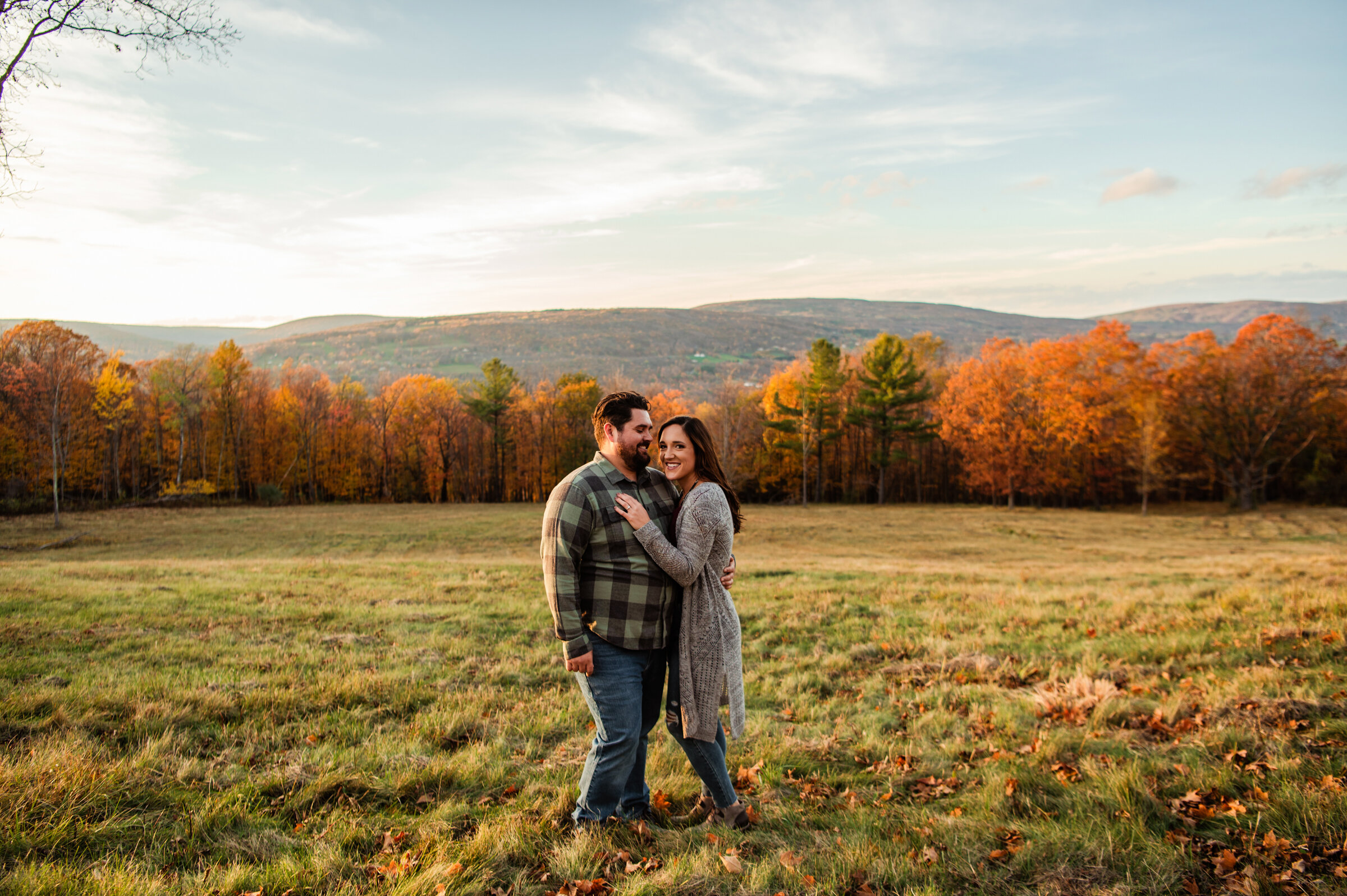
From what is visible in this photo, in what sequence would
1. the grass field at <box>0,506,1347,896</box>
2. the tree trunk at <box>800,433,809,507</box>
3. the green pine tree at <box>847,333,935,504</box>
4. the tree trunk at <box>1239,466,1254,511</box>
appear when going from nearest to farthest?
1. the grass field at <box>0,506,1347,896</box>
2. the tree trunk at <box>1239,466,1254,511</box>
3. the tree trunk at <box>800,433,809,507</box>
4. the green pine tree at <box>847,333,935,504</box>

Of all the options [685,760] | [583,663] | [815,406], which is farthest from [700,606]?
[815,406]

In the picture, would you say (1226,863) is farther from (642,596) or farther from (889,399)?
(889,399)


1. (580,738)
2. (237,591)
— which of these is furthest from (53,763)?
(237,591)

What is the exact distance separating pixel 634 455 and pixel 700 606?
3.22 ft

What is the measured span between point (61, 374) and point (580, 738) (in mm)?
44483

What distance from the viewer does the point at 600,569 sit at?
384cm

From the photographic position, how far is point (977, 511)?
156 feet


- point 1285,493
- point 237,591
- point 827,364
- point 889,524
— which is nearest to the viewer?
point 237,591

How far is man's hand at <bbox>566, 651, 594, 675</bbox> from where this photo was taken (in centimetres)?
373

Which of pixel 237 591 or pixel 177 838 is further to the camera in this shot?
pixel 237 591

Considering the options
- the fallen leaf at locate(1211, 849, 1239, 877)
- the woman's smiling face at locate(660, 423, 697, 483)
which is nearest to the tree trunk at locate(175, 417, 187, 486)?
the woman's smiling face at locate(660, 423, 697, 483)

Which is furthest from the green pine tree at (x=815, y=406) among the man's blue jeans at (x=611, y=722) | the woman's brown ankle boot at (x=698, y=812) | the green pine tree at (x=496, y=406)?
the man's blue jeans at (x=611, y=722)

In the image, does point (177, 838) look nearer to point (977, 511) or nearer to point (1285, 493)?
point (977, 511)

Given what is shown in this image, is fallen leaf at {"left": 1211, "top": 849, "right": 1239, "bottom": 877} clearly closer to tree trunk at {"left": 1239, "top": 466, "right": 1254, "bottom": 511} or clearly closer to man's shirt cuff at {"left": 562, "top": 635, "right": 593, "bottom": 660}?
man's shirt cuff at {"left": 562, "top": 635, "right": 593, "bottom": 660}
